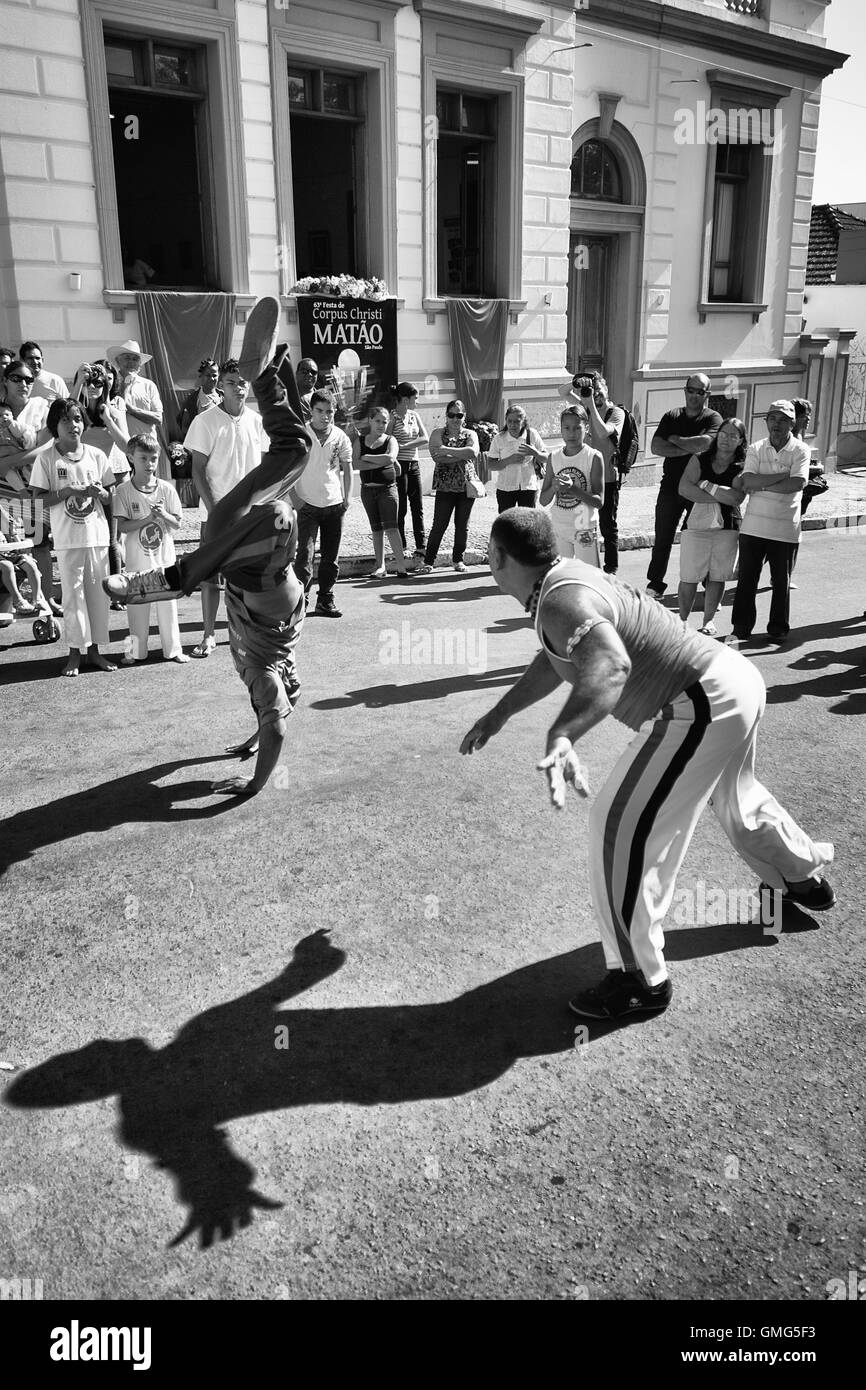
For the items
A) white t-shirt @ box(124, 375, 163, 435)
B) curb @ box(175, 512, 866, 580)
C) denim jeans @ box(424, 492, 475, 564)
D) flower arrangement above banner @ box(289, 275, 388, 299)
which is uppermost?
flower arrangement above banner @ box(289, 275, 388, 299)

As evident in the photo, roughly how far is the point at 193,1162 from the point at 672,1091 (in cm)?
155

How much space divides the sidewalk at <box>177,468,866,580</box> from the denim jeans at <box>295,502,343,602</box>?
152 centimetres

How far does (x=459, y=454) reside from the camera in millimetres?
11859

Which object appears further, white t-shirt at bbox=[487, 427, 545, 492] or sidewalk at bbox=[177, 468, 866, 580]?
sidewalk at bbox=[177, 468, 866, 580]

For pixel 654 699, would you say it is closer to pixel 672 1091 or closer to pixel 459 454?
pixel 672 1091

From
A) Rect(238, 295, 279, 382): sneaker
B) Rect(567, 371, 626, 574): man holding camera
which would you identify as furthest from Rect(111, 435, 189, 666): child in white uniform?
Rect(567, 371, 626, 574): man holding camera

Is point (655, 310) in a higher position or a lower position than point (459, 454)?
higher

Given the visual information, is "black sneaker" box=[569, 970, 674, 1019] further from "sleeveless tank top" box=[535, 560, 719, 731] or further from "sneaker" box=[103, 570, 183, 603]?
"sneaker" box=[103, 570, 183, 603]

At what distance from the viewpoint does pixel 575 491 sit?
28.7 feet

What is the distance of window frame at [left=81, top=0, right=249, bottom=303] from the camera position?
12.4m

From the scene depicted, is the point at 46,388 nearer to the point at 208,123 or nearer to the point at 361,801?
the point at 208,123

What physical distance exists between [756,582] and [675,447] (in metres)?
1.64
